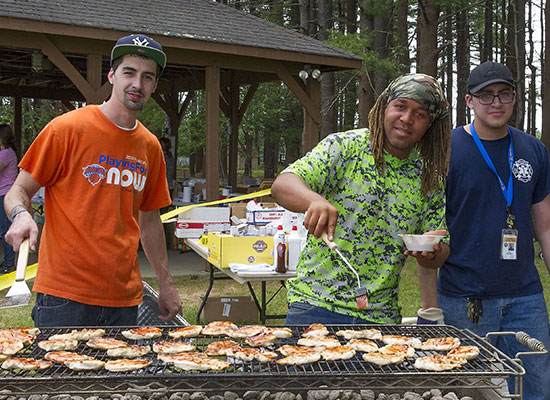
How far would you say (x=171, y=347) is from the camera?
2.56 metres

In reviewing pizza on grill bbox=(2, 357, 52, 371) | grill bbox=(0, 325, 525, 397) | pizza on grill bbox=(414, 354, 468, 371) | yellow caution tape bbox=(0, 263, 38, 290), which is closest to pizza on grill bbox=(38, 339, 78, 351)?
grill bbox=(0, 325, 525, 397)

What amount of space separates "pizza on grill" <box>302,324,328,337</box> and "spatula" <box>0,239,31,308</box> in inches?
48.7

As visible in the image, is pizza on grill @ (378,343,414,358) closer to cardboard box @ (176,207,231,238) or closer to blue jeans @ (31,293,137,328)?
blue jeans @ (31,293,137,328)

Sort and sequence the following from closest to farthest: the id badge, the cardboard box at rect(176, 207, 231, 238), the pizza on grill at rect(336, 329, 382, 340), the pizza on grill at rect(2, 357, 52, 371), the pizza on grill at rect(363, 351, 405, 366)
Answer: the pizza on grill at rect(2, 357, 52, 371)
the pizza on grill at rect(363, 351, 405, 366)
the pizza on grill at rect(336, 329, 382, 340)
the id badge
the cardboard box at rect(176, 207, 231, 238)

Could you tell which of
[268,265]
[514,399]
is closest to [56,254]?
[514,399]

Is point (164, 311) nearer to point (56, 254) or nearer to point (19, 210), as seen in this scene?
point (56, 254)

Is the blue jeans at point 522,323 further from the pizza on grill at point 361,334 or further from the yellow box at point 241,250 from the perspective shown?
the yellow box at point 241,250

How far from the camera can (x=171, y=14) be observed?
37.2 feet

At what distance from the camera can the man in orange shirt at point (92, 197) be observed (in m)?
2.96

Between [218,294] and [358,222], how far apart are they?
20.1 feet

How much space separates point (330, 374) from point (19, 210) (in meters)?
1.59

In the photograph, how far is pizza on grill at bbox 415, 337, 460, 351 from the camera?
2561 mm

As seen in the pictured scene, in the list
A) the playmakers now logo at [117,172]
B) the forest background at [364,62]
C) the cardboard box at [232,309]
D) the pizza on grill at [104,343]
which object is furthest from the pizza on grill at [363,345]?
the forest background at [364,62]

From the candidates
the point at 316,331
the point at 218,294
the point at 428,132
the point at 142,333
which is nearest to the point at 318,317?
the point at 316,331
